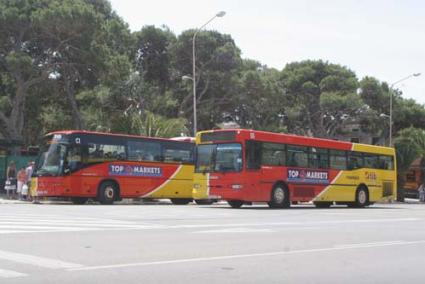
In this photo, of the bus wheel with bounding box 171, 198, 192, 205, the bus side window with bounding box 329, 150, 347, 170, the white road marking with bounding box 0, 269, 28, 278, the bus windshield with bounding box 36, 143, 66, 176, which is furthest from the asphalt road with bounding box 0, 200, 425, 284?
the bus wheel with bounding box 171, 198, 192, 205

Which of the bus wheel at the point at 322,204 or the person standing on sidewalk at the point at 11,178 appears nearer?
the person standing on sidewalk at the point at 11,178

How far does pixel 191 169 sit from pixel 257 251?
18979 mm

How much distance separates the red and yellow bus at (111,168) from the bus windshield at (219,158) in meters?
3.67

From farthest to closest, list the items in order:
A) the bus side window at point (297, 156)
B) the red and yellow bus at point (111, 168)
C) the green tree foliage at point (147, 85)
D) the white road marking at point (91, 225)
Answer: the green tree foliage at point (147, 85) → the bus side window at point (297, 156) → the red and yellow bus at point (111, 168) → the white road marking at point (91, 225)

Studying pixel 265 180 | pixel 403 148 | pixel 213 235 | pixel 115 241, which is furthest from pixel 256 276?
pixel 403 148

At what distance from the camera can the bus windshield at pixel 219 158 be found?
2400 cm

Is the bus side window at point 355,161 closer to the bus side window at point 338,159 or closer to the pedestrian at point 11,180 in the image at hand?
the bus side window at point 338,159

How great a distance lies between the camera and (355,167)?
29.6 metres

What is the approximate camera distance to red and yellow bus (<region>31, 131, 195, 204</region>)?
994 inches

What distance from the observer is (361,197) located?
98.9ft

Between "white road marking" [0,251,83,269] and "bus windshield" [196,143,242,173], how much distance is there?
48.1 feet

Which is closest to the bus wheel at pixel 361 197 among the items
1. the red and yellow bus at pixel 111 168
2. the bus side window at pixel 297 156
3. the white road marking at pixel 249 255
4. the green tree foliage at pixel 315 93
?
the bus side window at pixel 297 156

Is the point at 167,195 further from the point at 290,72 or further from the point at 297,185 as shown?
the point at 290,72

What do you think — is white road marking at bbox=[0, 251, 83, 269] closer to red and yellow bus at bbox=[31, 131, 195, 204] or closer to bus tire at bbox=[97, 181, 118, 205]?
red and yellow bus at bbox=[31, 131, 195, 204]
